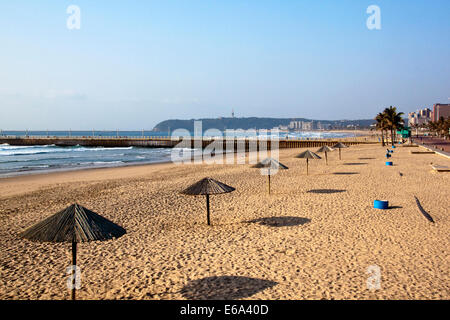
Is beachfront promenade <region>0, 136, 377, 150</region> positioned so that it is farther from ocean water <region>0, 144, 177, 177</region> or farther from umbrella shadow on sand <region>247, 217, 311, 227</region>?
umbrella shadow on sand <region>247, 217, 311, 227</region>

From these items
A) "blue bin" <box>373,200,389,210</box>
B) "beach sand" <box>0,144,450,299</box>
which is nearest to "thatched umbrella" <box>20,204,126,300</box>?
"beach sand" <box>0,144,450,299</box>

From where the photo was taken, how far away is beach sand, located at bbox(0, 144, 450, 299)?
6305 millimetres

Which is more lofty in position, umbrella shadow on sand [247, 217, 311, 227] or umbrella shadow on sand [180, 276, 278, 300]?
umbrella shadow on sand [247, 217, 311, 227]

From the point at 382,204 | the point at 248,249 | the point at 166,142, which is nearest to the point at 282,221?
the point at 248,249

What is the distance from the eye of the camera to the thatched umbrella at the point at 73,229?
5293 millimetres

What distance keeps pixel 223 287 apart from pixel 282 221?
469 cm

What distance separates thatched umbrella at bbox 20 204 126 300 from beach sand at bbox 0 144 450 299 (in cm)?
140

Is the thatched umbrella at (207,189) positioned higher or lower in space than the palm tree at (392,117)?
lower

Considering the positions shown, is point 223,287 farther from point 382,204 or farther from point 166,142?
point 166,142

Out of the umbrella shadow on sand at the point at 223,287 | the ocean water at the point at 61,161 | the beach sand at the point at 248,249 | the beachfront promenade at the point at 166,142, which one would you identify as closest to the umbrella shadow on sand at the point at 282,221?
the beach sand at the point at 248,249

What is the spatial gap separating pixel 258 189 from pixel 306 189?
7.30ft

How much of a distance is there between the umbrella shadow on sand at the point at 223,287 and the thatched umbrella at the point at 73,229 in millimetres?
1771

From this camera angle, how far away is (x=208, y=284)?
21.4 feet

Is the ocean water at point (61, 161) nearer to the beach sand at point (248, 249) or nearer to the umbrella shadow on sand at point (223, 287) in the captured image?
the beach sand at point (248, 249)
